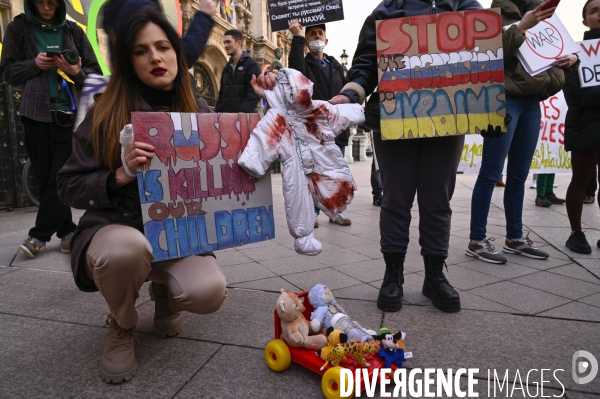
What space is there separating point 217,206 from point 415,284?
146 cm

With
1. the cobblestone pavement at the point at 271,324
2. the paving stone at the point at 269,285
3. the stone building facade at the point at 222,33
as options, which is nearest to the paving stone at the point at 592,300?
the cobblestone pavement at the point at 271,324

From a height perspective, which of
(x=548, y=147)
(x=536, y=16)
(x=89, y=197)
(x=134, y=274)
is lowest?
(x=134, y=274)

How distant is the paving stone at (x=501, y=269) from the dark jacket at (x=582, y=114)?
1184mm

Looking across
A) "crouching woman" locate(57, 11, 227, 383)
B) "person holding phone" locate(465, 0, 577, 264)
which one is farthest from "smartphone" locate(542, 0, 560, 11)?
"crouching woman" locate(57, 11, 227, 383)

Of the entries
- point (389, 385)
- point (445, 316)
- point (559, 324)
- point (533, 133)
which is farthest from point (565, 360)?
point (533, 133)

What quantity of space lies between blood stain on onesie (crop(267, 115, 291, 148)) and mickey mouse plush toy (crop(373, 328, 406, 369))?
0.88 m

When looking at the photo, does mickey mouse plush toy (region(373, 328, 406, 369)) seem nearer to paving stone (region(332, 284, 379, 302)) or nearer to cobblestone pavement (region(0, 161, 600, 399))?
cobblestone pavement (region(0, 161, 600, 399))

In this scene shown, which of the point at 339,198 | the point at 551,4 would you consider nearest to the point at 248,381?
the point at 339,198

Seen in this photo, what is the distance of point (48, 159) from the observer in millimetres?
3428

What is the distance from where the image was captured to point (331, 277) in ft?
9.44

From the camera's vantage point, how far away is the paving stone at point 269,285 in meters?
2.65

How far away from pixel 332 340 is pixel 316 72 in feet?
11.7

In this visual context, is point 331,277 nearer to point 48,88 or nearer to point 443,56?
point 443,56

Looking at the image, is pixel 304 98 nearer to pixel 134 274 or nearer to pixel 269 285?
pixel 134 274
